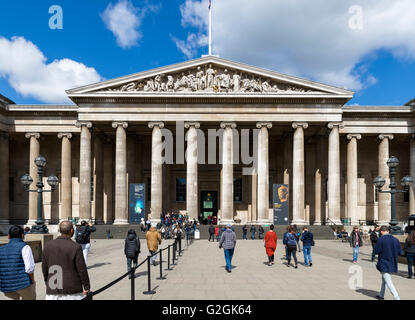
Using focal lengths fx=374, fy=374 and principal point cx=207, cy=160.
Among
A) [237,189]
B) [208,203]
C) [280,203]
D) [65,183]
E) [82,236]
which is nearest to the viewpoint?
[82,236]

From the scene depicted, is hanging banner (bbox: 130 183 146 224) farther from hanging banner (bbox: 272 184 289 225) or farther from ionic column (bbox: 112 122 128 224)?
hanging banner (bbox: 272 184 289 225)

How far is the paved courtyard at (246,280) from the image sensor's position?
35.7 ft

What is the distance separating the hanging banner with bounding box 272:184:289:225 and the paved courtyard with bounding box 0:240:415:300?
1568 centimetres

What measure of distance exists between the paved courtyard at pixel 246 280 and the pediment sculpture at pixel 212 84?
69.7 ft

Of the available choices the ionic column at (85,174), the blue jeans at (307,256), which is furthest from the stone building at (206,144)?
the blue jeans at (307,256)

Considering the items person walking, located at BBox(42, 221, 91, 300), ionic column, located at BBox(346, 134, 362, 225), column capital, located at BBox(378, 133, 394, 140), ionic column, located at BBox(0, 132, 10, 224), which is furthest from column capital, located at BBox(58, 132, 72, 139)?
person walking, located at BBox(42, 221, 91, 300)

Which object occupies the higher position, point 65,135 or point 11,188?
point 65,135

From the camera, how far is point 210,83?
121 ft

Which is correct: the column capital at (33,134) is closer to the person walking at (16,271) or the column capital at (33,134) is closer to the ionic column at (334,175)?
the ionic column at (334,175)

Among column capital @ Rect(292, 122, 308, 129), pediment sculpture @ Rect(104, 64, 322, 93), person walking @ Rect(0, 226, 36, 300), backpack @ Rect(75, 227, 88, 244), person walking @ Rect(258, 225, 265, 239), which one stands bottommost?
person walking @ Rect(258, 225, 265, 239)

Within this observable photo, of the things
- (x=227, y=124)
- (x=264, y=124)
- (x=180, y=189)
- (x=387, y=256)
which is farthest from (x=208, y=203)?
(x=387, y=256)

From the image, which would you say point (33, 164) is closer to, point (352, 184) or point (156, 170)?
point (156, 170)

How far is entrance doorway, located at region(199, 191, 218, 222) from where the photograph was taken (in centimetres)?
4634

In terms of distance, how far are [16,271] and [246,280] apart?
8.23m
